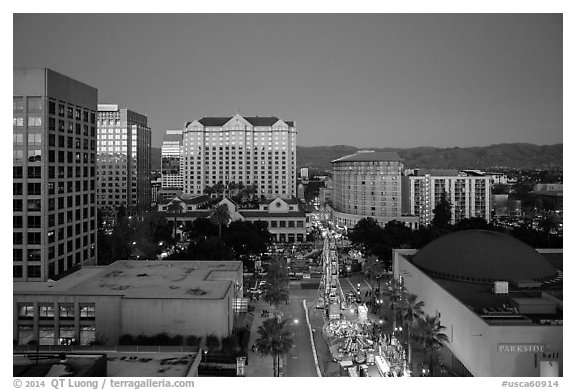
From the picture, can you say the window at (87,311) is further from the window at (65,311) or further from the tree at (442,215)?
the tree at (442,215)

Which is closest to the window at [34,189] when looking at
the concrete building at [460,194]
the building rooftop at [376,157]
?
the building rooftop at [376,157]

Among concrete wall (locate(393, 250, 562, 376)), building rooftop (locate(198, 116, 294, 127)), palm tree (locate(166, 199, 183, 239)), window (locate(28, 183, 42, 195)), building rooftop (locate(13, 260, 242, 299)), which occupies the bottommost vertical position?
concrete wall (locate(393, 250, 562, 376))

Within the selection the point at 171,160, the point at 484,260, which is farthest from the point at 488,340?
the point at 171,160

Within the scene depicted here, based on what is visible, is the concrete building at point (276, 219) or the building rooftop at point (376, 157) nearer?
the concrete building at point (276, 219)

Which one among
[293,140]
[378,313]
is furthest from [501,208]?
[378,313]

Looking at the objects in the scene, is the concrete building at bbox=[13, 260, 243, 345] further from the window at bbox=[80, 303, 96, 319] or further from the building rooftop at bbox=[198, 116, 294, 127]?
the building rooftop at bbox=[198, 116, 294, 127]

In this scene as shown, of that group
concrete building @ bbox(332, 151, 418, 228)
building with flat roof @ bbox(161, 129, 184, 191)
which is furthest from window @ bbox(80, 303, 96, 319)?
building with flat roof @ bbox(161, 129, 184, 191)
